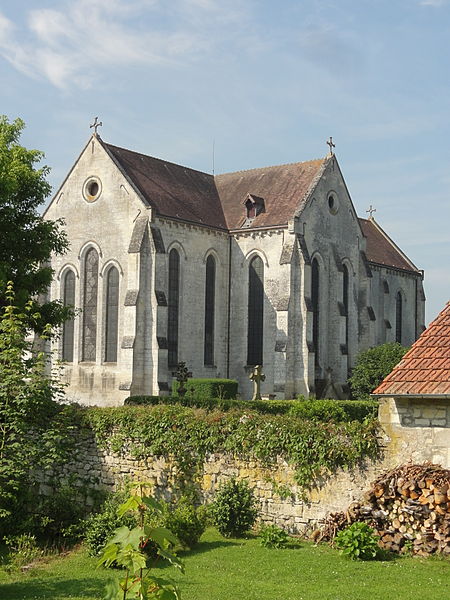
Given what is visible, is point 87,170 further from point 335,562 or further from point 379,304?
point 335,562

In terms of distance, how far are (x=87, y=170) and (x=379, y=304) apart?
20742mm

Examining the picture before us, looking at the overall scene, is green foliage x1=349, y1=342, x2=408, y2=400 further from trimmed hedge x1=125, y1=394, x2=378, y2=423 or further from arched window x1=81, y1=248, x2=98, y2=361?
arched window x1=81, y1=248, x2=98, y2=361

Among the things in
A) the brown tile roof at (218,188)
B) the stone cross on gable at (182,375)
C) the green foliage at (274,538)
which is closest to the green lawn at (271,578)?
the green foliage at (274,538)

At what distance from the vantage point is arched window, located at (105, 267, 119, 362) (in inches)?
1380

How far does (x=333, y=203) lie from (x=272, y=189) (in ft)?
10.7

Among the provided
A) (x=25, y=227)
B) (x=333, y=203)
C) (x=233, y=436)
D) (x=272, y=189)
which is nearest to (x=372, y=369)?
(x=333, y=203)

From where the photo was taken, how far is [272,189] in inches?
1556

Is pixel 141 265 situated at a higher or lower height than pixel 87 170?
lower

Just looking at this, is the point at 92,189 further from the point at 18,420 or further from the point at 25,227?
the point at 18,420

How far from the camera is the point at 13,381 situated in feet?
45.1

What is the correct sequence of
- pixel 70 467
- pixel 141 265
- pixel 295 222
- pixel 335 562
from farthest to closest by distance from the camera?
1. pixel 295 222
2. pixel 141 265
3. pixel 70 467
4. pixel 335 562

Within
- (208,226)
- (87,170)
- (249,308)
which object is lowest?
(249,308)

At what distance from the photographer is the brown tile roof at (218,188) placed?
3622 cm

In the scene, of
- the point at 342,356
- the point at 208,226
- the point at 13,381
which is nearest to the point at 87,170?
the point at 208,226
